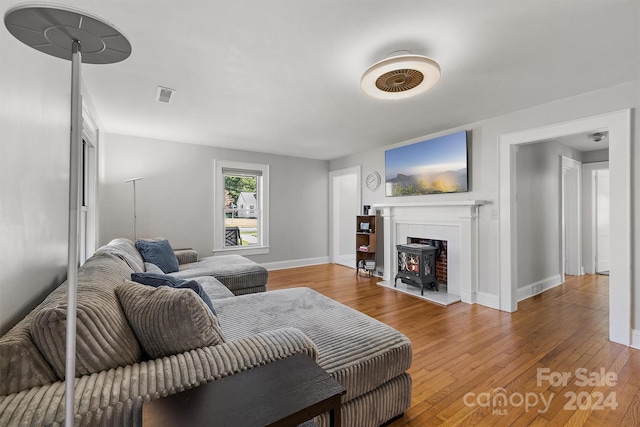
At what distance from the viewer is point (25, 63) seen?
1235 mm

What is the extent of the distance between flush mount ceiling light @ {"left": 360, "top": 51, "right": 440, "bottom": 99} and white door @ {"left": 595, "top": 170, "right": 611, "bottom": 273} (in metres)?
4.98

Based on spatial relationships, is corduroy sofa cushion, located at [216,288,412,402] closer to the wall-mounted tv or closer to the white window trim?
the wall-mounted tv

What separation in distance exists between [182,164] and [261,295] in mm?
3259

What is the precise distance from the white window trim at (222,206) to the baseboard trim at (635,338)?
481cm

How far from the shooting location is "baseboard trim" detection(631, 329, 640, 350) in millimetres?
2355

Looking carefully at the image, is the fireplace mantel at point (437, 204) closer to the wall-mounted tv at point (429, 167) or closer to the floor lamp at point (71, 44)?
the wall-mounted tv at point (429, 167)

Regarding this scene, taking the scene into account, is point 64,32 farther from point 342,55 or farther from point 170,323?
point 342,55

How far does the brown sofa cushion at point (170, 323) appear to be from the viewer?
107 cm

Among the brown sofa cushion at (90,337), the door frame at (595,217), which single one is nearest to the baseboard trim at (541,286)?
the door frame at (595,217)

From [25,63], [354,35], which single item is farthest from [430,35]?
[25,63]

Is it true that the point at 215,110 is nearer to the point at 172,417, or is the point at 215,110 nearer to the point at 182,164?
the point at 182,164

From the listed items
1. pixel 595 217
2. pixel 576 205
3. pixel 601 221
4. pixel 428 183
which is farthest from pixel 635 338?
pixel 601 221

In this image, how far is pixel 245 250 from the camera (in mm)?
5121

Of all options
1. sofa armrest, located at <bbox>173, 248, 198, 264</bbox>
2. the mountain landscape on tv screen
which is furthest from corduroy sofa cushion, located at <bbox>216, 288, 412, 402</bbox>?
the mountain landscape on tv screen
